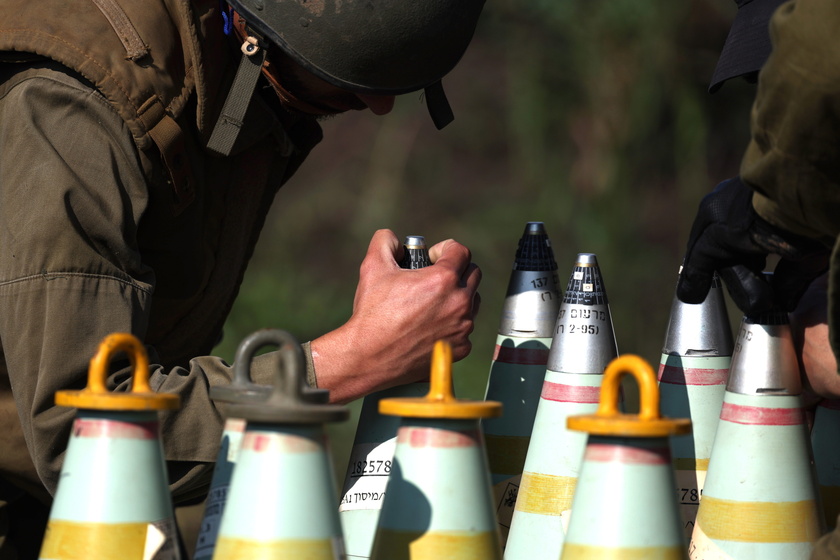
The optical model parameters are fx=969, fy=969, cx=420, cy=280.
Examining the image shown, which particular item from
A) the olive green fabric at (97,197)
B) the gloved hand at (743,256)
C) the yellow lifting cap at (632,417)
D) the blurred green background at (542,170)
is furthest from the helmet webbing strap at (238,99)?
the blurred green background at (542,170)

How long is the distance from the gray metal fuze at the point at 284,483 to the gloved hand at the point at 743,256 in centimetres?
73

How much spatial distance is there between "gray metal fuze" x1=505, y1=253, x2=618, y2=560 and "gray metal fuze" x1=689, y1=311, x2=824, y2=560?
0.18 metres

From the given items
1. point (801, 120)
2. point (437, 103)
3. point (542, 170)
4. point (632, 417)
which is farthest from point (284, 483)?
point (542, 170)

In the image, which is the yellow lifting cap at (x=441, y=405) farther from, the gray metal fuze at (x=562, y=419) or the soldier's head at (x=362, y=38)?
the soldier's head at (x=362, y=38)

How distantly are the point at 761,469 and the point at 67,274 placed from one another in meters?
1.10

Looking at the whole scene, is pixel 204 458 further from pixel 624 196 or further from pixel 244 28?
pixel 624 196

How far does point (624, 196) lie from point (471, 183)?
125cm

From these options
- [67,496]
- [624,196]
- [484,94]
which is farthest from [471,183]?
[67,496]

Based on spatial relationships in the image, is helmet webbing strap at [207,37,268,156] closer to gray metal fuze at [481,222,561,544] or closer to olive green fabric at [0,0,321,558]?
olive green fabric at [0,0,321,558]

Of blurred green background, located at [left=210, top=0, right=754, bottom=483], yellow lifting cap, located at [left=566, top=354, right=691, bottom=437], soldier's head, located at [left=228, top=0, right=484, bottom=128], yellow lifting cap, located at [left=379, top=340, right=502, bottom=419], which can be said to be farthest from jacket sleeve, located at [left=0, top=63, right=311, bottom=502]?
blurred green background, located at [left=210, top=0, right=754, bottom=483]

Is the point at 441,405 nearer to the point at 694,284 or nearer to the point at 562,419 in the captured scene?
the point at 562,419

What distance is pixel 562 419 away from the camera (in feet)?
4.52

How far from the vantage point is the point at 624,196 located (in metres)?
5.35

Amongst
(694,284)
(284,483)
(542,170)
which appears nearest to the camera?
(284,483)
